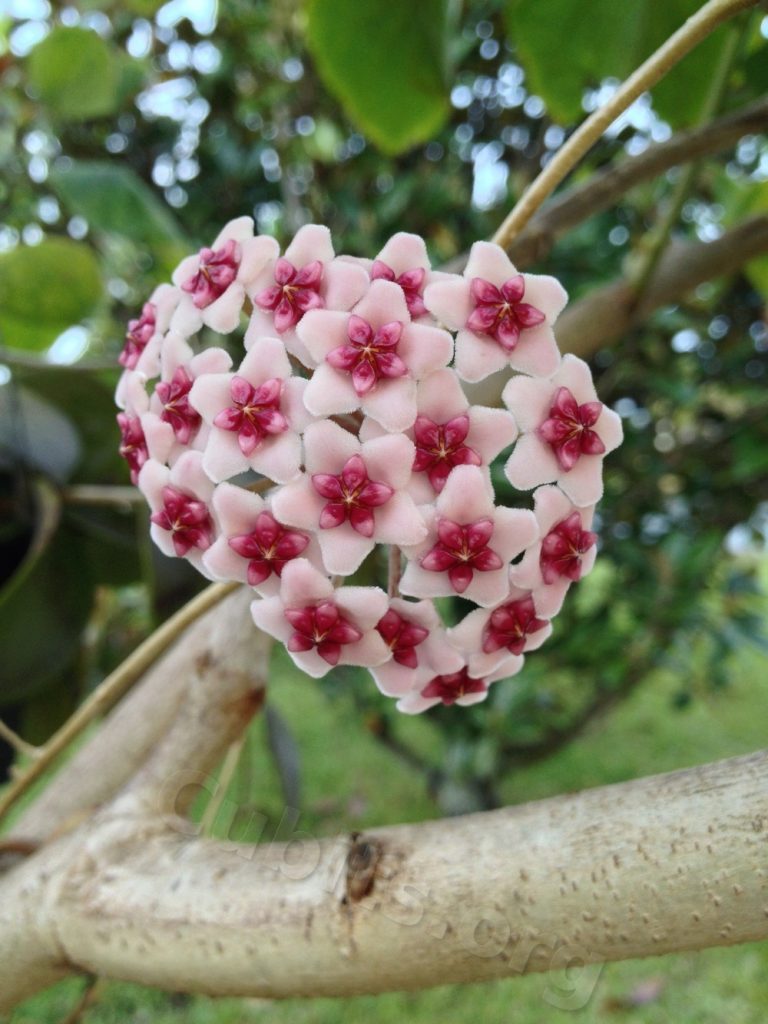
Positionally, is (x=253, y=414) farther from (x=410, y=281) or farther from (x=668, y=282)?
(x=668, y=282)

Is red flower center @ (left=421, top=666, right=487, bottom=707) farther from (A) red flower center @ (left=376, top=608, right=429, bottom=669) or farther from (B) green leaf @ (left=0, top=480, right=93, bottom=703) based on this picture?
(B) green leaf @ (left=0, top=480, right=93, bottom=703)

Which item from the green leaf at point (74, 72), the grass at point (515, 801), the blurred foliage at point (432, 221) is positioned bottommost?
the grass at point (515, 801)

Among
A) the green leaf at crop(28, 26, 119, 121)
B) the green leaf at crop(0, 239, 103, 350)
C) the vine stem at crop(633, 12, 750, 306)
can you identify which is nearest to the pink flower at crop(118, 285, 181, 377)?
the vine stem at crop(633, 12, 750, 306)

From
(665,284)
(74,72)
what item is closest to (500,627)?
(665,284)

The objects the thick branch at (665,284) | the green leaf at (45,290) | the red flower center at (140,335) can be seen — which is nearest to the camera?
the red flower center at (140,335)

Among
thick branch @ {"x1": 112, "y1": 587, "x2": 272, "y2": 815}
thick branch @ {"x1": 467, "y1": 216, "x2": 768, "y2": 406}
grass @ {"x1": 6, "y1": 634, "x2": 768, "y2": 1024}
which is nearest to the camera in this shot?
thick branch @ {"x1": 112, "y1": 587, "x2": 272, "y2": 815}

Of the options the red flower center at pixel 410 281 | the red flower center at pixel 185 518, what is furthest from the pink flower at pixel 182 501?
the red flower center at pixel 410 281

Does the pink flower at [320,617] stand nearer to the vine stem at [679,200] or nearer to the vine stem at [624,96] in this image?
the vine stem at [624,96]

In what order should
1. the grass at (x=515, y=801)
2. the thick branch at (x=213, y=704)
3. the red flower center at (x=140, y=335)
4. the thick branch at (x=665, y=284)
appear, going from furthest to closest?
the grass at (x=515, y=801) → the thick branch at (x=665, y=284) → the thick branch at (x=213, y=704) → the red flower center at (x=140, y=335)
